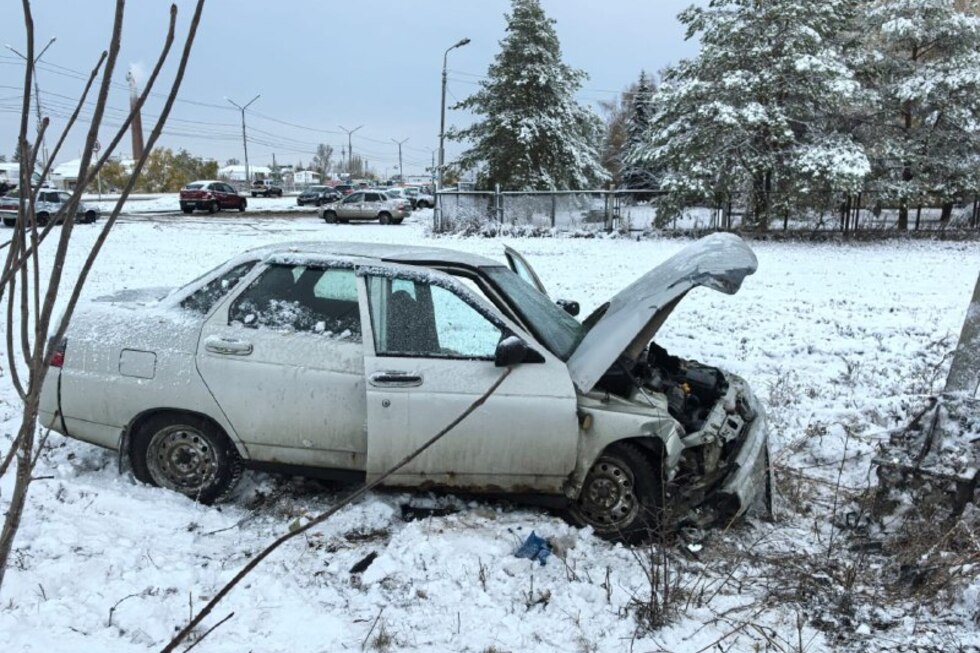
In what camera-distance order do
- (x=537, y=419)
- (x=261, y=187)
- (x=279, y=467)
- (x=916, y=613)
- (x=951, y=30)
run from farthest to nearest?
(x=261, y=187) < (x=951, y=30) < (x=279, y=467) < (x=537, y=419) < (x=916, y=613)

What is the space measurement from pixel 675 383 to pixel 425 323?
184 centimetres

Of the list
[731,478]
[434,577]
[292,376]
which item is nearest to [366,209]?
[292,376]

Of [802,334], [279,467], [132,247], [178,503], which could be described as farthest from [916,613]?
[132,247]

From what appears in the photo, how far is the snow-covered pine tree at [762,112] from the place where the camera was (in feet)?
69.0

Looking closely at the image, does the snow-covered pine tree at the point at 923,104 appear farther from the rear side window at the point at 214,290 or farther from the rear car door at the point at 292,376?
the rear side window at the point at 214,290

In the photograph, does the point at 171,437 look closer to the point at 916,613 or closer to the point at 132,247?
the point at 916,613

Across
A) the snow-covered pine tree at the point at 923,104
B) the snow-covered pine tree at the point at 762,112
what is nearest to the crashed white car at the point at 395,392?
the snow-covered pine tree at the point at 762,112

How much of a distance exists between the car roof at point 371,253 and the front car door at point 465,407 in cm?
40

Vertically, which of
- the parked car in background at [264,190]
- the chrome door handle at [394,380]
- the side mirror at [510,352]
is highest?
the parked car in background at [264,190]

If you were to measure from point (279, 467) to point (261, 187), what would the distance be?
56414 millimetres

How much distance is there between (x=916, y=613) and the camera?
3215 mm

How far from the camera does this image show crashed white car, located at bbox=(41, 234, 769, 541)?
3.87 m

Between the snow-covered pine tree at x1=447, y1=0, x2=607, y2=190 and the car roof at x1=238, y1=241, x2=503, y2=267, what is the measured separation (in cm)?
2738

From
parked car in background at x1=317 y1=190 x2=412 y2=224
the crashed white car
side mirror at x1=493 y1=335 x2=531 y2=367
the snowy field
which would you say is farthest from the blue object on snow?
parked car in background at x1=317 y1=190 x2=412 y2=224
